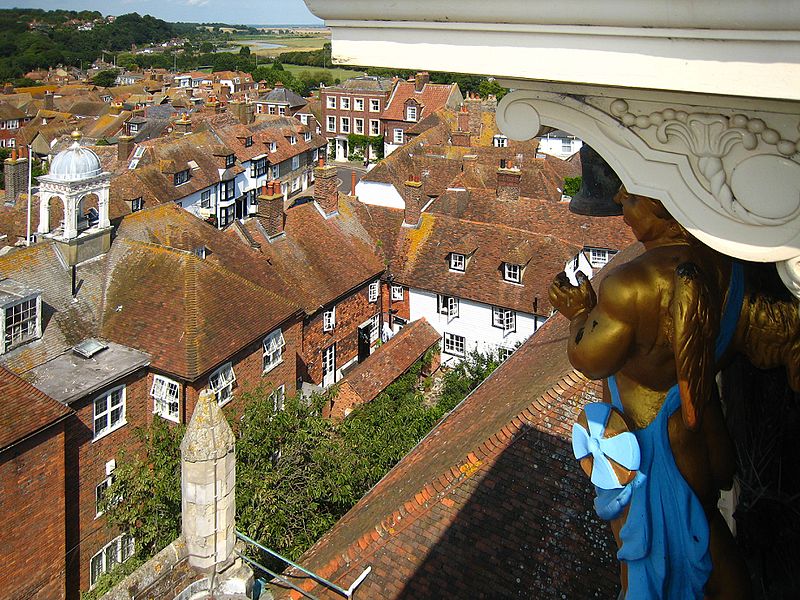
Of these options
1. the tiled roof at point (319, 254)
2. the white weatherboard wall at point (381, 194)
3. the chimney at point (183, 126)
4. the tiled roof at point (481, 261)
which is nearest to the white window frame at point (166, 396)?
the tiled roof at point (319, 254)

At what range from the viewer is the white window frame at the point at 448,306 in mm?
33000

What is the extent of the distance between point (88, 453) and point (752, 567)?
19973 mm

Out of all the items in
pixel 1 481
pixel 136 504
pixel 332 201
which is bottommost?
pixel 136 504

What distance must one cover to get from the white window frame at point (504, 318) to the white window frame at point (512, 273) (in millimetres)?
1310

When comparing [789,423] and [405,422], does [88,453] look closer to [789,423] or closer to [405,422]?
[405,422]

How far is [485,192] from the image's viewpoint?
3816 cm

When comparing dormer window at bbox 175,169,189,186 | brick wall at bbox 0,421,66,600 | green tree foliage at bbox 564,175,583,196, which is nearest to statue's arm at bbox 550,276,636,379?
brick wall at bbox 0,421,66,600

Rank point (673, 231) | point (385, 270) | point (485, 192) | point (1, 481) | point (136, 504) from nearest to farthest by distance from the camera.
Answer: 1. point (673, 231)
2. point (1, 481)
3. point (136, 504)
4. point (385, 270)
5. point (485, 192)

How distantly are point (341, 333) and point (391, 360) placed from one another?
3614 millimetres

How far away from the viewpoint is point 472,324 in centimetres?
3266

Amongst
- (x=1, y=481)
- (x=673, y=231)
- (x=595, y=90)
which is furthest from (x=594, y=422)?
(x=1, y=481)

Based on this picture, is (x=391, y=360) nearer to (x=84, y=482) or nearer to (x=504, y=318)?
(x=504, y=318)

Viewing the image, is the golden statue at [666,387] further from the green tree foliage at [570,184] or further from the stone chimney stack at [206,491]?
the green tree foliage at [570,184]

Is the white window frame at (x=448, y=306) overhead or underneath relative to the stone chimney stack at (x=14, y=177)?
underneath
